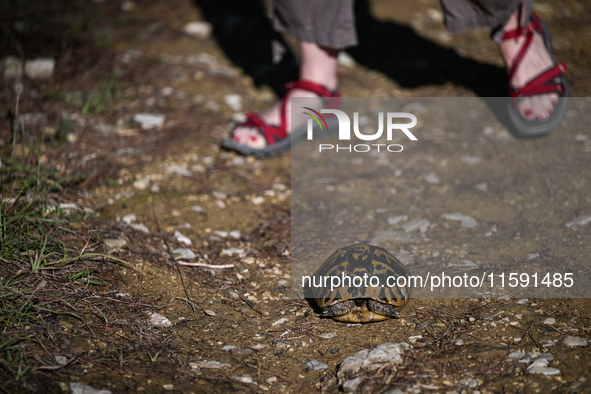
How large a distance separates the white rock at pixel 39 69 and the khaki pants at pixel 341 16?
2.23 m

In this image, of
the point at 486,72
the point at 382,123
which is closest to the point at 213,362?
the point at 382,123

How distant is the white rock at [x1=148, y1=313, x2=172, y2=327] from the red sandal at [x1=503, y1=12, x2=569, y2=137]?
2.80 meters

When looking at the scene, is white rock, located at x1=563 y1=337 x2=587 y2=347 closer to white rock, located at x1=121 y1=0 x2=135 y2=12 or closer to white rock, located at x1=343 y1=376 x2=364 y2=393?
white rock, located at x1=343 y1=376 x2=364 y2=393

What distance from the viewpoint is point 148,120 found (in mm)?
3994

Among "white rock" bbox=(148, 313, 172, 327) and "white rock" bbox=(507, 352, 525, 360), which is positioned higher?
"white rock" bbox=(507, 352, 525, 360)

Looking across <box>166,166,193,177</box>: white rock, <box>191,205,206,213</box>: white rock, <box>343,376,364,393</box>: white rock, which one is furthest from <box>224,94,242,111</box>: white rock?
<box>343,376,364,393</box>: white rock

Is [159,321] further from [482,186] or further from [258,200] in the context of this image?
[482,186]

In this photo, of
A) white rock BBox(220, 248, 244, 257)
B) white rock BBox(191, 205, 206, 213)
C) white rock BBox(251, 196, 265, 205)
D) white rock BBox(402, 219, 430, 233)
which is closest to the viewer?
white rock BBox(220, 248, 244, 257)

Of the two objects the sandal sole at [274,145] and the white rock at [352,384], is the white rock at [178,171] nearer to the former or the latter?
the sandal sole at [274,145]

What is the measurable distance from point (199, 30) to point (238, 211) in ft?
9.52

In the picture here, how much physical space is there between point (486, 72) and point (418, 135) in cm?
115

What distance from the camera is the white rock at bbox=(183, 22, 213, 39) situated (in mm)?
Answer: 5270

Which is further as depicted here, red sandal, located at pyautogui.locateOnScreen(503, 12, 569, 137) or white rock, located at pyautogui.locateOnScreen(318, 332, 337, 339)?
red sandal, located at pyautogui.locateOnScreen(503, 12, 569, 137)

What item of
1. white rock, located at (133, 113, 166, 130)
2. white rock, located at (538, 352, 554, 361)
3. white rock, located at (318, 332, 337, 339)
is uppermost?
white rock, located at (538, 352, 554, 361)
